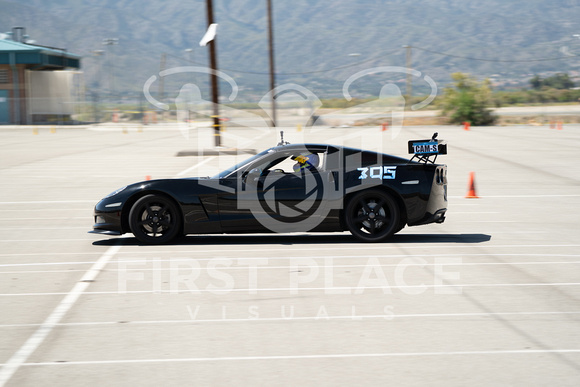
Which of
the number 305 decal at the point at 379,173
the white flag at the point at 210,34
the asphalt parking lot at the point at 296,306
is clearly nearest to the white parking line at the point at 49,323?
the asphalt parking lot at the point at 296,306

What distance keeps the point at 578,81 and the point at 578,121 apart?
4689 inches

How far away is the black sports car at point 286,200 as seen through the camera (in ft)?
30.9

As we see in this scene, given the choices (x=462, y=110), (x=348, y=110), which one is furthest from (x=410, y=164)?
(x=348, y=110)

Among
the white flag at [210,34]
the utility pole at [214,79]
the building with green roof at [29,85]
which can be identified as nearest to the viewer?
the white flag at [210,34]

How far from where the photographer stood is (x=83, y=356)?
523cm

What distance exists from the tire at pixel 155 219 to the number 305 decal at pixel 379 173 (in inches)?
96.0

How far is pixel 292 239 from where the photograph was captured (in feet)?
32.9

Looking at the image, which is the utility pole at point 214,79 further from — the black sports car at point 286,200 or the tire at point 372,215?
the tire at point 372,215

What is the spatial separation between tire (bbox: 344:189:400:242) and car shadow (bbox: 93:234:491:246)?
21 centimetres

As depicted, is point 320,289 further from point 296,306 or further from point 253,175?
point 253,175

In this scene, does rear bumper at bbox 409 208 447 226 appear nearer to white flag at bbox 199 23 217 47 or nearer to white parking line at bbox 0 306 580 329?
white parking line at bbox 0 306 580 329

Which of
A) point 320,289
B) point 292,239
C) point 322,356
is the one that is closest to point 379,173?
point 292,239

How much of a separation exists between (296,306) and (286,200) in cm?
303

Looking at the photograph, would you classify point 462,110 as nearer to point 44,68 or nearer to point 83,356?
point 44,68
